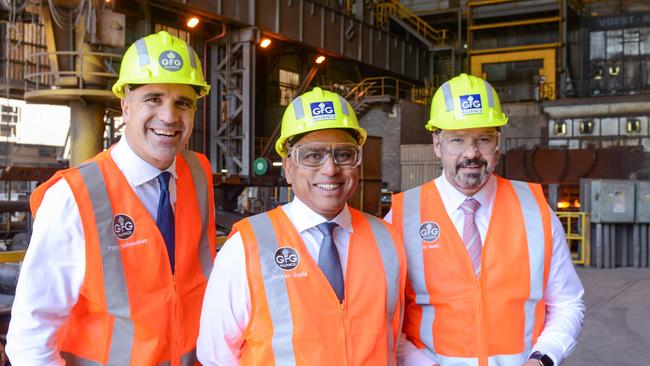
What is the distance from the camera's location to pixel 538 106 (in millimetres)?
26750

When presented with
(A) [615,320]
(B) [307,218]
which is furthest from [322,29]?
(B) [307,218]

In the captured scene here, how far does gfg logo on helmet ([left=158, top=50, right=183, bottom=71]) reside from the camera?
2.61m

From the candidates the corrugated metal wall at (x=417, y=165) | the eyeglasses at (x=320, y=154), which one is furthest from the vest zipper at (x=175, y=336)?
the corrugated metal wall at (x=417, y=165)

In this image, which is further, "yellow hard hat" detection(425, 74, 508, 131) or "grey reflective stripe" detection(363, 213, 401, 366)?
"yellow hard hat" detection(425, 74, 508, 131)

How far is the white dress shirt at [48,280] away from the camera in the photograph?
226cm

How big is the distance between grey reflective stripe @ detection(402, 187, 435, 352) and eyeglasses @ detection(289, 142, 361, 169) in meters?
0.60

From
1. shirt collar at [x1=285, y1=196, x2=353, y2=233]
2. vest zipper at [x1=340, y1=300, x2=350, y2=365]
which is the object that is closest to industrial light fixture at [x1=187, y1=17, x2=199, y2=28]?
shirt collar at [x1=285, y1=196, x2=353, y2=233]

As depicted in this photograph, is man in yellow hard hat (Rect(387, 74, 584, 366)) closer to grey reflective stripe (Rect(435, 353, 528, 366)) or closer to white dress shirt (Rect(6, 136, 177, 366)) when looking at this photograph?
grey reflective stripe (Rect(435, 353, 528, 366))

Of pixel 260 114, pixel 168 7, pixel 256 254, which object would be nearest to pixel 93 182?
pixel 256 254

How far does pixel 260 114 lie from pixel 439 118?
83.9ft

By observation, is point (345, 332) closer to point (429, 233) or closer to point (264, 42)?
point (429, 233)

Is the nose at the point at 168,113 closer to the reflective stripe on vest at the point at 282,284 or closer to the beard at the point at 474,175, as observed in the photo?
the reflective stripe on vest at the point at 282,284

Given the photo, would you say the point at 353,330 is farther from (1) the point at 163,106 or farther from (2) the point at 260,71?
(2) the point at 260,71

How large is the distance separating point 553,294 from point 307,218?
1253 mm
